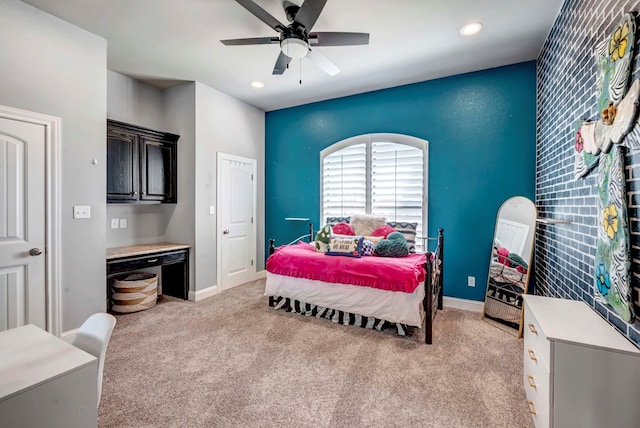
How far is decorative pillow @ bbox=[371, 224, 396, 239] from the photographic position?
3793 mm

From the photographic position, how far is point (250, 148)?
4996 millimetres

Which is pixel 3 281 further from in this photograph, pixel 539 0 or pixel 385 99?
pixel 539 0

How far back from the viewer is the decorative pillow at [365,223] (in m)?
4.00

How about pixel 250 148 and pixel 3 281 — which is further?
pixel 250 148

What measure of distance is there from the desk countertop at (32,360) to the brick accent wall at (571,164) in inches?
93.5

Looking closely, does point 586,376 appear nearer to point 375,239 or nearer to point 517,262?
point 517,262

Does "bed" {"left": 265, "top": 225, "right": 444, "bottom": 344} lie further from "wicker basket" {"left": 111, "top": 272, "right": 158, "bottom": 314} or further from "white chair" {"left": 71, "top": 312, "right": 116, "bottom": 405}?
"white chair" {"left": 71, "top": 312, "right": 116, "bottom": 405}

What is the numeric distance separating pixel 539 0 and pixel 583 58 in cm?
74

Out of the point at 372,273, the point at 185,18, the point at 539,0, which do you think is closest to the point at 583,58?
the point at 539,0

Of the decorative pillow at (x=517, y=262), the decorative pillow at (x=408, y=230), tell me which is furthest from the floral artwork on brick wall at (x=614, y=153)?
the decorative pillow at (x=408, y=230)

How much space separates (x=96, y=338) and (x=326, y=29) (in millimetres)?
2972

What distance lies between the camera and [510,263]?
10.2ft

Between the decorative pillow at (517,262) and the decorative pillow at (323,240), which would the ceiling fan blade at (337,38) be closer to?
the decorative pillow at (323,240)

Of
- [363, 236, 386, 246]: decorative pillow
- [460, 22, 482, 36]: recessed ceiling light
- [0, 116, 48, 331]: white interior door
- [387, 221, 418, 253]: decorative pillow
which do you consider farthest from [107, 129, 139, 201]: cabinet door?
[460, 22, 482, 36]: recessed ceiling light
